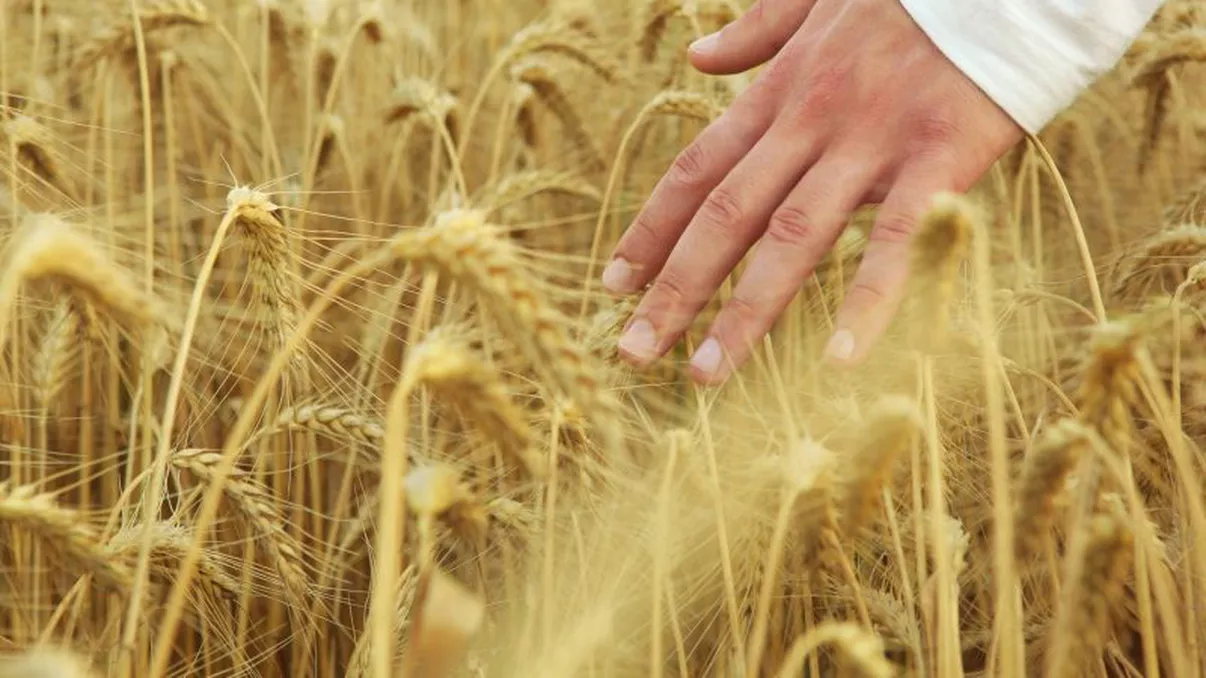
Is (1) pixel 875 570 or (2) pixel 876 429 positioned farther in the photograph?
(1) pixel 875 570

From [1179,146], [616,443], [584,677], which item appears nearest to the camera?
[616,443]

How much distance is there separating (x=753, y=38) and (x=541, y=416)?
0.76m

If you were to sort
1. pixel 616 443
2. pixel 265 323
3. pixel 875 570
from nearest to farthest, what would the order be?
pixel 616 443 → pixel 265 323 → pixel 875 570

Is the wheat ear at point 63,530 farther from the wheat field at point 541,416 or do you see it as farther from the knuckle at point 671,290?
the knuckle at point 671,290

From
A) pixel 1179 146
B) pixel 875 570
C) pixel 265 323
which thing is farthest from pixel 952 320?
pixel 1179 146

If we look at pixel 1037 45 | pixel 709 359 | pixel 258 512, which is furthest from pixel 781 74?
pixel 258 512

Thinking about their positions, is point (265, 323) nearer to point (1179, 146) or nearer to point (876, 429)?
point (876, 429)

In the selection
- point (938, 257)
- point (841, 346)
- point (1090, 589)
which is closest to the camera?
point (1090, 589)

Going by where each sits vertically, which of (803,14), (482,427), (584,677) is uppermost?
(803,14)

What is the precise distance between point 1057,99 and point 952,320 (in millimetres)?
312

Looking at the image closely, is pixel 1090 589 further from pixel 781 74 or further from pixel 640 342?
pixel 781 74

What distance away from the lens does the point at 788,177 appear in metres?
1.41

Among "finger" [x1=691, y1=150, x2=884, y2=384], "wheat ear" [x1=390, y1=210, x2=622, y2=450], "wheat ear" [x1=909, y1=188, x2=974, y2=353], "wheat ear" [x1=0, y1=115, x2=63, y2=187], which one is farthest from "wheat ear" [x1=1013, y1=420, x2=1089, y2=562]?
"wheat ear" [x1=0, y1=115, x2=63, y2=187]

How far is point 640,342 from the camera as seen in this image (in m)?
1.25
